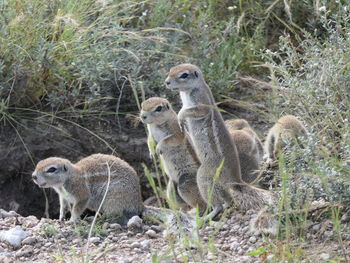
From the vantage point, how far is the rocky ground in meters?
5.09

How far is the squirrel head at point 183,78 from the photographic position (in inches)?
269

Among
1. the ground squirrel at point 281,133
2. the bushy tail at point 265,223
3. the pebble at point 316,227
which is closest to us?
the bushy tail at point 265,223

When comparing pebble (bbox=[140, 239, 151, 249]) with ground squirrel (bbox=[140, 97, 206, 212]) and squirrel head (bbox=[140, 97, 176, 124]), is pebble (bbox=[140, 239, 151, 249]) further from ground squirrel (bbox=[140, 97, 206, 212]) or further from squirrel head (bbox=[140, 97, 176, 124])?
squirrel head (bbox=[140, 97, 176, 124])

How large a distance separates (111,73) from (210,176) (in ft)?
7.24

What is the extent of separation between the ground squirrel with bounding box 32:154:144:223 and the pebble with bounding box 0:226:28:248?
1.97ft

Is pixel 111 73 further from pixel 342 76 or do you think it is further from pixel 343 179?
pixel 343 179

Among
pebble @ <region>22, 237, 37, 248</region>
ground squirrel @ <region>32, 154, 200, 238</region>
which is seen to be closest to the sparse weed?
pebble @ <region>22, 237, 37, 248</region>

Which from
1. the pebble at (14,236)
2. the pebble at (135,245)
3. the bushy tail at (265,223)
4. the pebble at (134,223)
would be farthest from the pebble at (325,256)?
the pebble at (14,236)

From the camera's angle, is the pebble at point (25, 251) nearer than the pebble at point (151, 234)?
Yes

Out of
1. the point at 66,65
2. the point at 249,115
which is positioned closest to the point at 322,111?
the point at 249,115

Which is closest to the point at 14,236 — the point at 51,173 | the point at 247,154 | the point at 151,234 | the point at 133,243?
the point at 51,173

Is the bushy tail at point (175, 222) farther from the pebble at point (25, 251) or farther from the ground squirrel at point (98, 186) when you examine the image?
the pebble at point (25, 251)

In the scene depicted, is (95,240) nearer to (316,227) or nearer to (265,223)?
(265,223)

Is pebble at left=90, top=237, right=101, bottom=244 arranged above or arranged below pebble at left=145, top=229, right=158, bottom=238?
above
